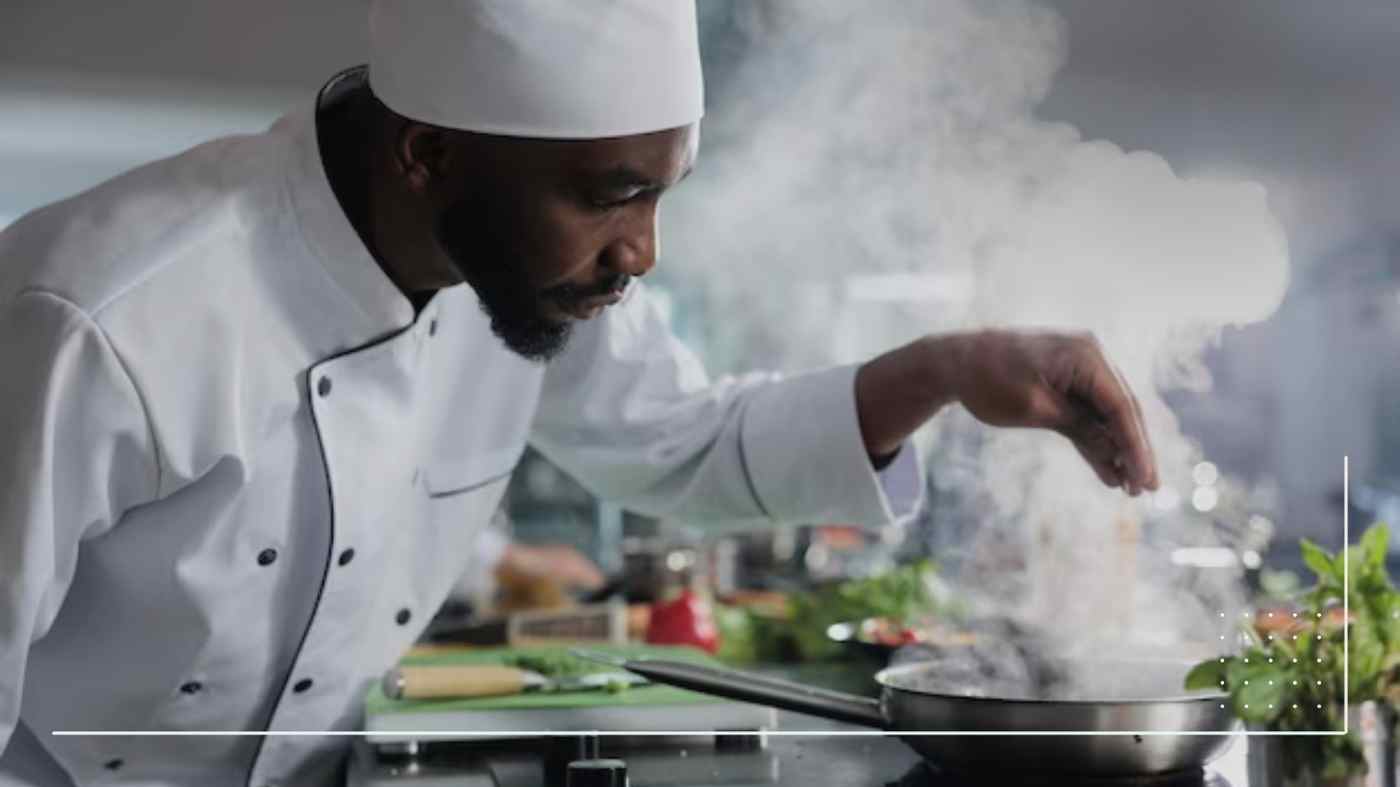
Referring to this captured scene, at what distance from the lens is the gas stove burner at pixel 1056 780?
1.16 m

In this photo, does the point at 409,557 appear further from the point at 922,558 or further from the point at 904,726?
the point at 922,558

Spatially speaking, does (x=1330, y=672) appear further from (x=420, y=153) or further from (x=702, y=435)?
(x=420, y=153)

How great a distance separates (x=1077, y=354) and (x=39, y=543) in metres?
0.82

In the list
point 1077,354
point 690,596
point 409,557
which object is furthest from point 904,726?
point 690,596

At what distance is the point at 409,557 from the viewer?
4.60 ft

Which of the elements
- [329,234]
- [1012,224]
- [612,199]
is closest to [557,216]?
[612,199]

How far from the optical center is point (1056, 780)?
1.17m

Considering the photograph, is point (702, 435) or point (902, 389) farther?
point (702, 435)

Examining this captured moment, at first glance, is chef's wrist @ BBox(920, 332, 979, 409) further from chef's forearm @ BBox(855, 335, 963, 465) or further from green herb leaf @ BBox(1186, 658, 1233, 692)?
green herb leaf @ BBox(1186, 658, 1233, 692)

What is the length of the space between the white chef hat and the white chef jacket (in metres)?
0.12

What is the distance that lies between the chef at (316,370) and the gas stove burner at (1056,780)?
28cm

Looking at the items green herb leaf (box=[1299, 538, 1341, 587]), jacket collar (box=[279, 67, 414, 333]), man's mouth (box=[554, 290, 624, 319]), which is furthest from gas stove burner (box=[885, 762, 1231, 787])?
jacket collar (box=[279, 67, 414, 333])

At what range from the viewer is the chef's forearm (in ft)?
4.52

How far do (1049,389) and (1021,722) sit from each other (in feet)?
1.09
